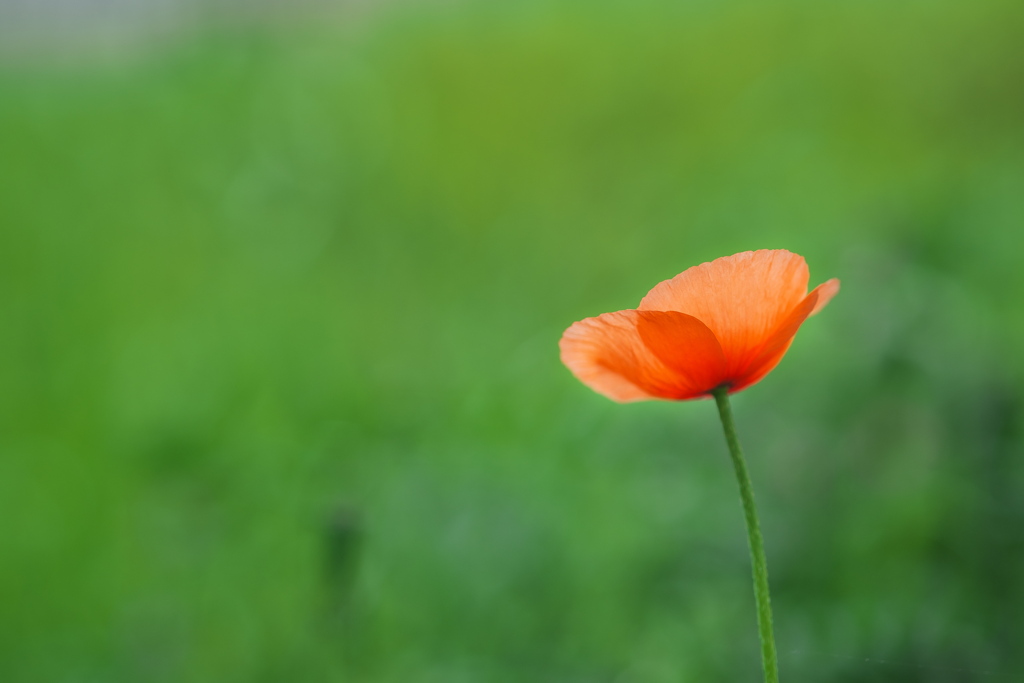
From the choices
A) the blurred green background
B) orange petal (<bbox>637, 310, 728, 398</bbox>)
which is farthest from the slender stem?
the blurred green background

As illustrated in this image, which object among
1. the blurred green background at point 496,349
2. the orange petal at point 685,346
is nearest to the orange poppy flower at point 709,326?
the orange petal at point 685,346

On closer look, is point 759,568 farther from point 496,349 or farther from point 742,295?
point 496,349

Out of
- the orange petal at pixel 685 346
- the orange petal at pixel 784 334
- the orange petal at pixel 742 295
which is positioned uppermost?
the orange petal at pixel 742 295

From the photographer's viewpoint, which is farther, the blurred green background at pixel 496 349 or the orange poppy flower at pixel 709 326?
the blurred green background at pixel 496 349

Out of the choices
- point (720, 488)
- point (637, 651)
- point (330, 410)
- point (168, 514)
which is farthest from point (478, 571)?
point (330, 410)

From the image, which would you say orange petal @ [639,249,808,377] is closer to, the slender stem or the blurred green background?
the slender stem

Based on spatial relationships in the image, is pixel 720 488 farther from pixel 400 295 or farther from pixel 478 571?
pixel 400 295

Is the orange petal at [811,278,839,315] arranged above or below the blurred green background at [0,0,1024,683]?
below

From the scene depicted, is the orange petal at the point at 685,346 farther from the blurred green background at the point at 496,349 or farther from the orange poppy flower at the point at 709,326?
the blurred green background at the point at 496,349

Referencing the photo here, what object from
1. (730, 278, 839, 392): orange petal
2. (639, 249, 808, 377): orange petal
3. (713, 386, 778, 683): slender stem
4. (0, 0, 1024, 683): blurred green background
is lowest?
(713, 386, 778, 683): slender stem
